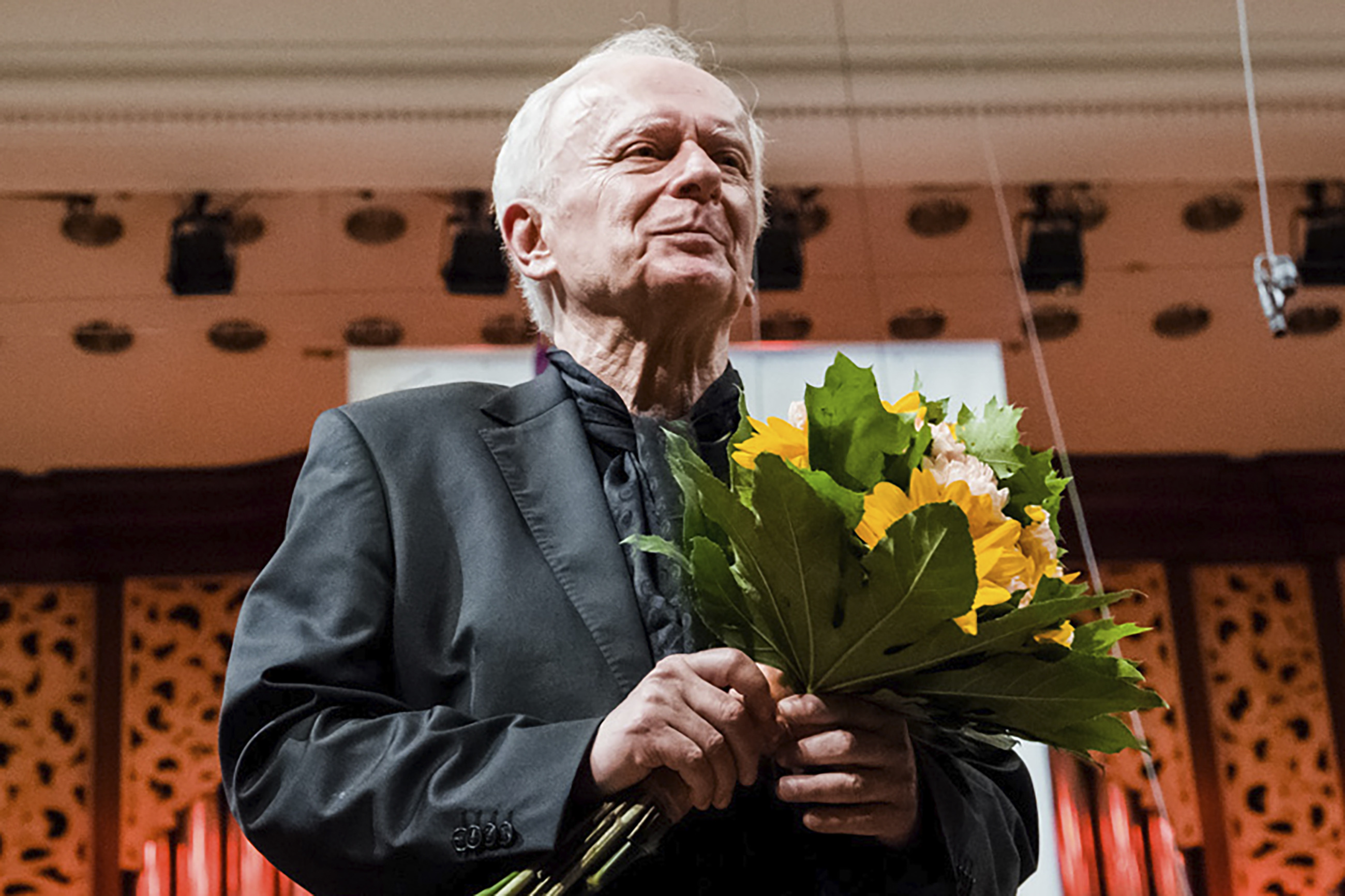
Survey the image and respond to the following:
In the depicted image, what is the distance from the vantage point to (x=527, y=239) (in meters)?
1.42

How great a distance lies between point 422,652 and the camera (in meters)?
1.12

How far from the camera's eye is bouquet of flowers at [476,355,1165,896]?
94 centimetres

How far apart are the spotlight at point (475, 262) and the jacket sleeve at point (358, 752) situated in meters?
3.57

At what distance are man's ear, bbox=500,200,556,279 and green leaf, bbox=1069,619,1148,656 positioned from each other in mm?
568

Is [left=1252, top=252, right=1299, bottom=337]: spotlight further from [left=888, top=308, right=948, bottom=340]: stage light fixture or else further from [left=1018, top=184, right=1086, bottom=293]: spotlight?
[left=888, top=308, right=948, bottom=340]: stage light fixture

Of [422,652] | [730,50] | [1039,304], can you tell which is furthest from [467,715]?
[1039,304]

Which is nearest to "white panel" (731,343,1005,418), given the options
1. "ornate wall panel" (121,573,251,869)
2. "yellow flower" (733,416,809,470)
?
"ornate wall panel" (121,573,251,869)

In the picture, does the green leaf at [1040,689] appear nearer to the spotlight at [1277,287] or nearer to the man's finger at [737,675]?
the man's finger at [737,675]

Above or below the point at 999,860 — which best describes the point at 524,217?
above

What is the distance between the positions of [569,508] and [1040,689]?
366mm

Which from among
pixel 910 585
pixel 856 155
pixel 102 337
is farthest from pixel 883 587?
pixel 102 337

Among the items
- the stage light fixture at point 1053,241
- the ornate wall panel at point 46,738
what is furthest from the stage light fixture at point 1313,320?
the ornate wall panel at point 46,738

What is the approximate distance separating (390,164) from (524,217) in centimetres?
324

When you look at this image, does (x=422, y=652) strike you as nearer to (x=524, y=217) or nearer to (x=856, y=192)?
(x=524, y=217)
